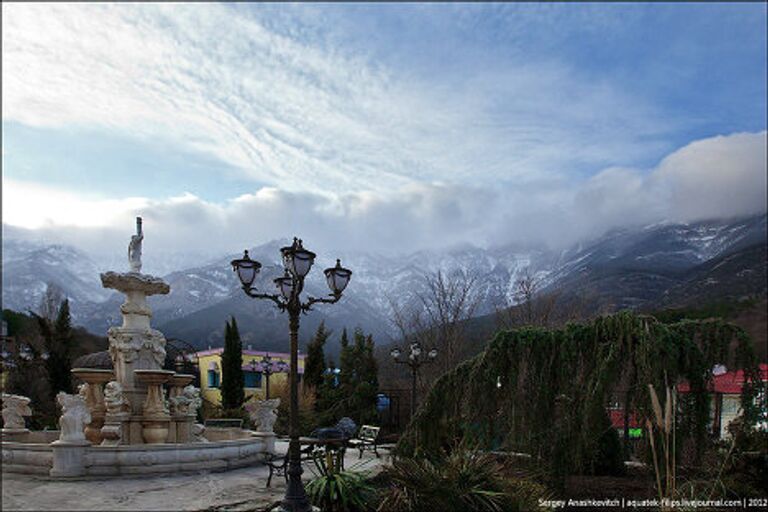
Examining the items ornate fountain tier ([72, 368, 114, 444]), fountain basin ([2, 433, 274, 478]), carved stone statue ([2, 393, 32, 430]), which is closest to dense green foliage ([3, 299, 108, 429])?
carved stone statue ([2, 393, 32, 430])

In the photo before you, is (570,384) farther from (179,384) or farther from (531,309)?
(531,309)

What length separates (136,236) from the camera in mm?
12750

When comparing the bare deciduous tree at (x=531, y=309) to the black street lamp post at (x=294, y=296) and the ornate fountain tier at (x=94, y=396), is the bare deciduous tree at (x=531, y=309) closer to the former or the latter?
the ornate fountain tier at (x=94, y=396)

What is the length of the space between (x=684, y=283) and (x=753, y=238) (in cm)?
1522

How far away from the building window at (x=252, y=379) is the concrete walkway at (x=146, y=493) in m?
35.1

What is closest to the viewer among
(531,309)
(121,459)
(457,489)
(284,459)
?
(457,489)

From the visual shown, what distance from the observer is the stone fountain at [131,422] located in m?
9.65

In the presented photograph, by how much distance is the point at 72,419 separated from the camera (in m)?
9.62

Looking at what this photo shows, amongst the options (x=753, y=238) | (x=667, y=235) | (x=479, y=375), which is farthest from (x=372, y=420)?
(x=667, y=235)

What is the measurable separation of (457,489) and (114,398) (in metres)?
7.57

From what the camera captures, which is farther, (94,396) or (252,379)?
(252,379)

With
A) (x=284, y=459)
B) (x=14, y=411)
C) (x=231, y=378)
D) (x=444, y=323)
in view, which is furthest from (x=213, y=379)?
(x=284, y=459)

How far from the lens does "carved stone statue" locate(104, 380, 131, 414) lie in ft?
37.3

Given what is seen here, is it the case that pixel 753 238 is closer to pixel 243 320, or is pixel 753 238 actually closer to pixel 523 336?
pixel 523 336
